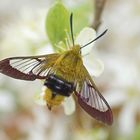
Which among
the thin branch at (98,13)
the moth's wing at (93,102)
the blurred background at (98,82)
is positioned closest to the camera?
the moth's wing at (93,102)

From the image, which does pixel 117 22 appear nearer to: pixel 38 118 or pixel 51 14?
pixel 38 118

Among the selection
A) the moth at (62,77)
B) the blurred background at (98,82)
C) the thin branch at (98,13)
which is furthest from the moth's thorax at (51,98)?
the blurred background at (98,82)

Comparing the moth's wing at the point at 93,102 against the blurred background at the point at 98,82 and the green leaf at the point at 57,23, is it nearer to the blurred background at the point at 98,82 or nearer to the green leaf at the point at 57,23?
the green leaf at the point at 57,23

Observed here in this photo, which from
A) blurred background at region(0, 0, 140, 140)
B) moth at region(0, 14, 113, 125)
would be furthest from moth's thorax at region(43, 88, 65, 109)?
blurred background at region(0, 0, 140, 140)

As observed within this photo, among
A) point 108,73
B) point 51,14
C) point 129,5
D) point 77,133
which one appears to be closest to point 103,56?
point 108,73

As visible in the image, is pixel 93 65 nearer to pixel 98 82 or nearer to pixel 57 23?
pixel 57 23

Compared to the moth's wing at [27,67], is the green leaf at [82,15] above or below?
above

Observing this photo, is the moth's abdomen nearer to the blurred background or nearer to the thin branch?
the thin branch
